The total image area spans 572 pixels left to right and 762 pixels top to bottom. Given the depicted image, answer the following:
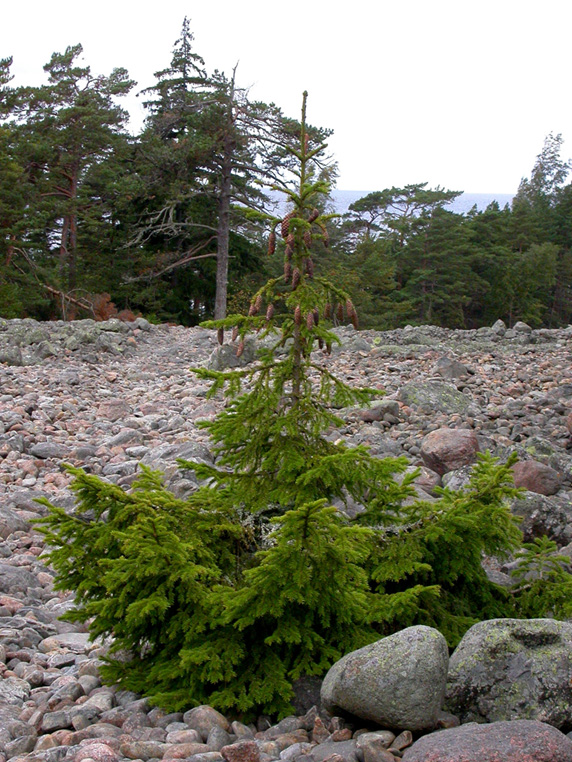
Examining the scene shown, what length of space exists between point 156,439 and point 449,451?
4.34m

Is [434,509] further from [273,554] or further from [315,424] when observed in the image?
[273,554]

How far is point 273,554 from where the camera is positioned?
3.03 m

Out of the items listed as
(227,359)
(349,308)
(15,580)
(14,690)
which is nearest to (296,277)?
(349,308)

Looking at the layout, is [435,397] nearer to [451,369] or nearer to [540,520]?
[451,369]

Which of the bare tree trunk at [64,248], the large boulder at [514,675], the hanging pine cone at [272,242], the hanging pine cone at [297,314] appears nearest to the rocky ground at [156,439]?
the large boulder at [514,675]

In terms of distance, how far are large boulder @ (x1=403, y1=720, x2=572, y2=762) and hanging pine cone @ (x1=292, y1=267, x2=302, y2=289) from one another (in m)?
2.39

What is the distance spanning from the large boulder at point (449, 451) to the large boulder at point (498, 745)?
5.43 meters

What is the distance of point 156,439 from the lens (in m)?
10.3

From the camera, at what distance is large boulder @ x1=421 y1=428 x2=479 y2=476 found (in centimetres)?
808

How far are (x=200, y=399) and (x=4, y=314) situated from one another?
1224cm

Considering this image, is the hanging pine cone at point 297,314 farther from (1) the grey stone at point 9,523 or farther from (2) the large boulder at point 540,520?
(1) the grey stone at point 9,523

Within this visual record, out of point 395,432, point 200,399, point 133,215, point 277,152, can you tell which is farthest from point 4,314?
point 395,432

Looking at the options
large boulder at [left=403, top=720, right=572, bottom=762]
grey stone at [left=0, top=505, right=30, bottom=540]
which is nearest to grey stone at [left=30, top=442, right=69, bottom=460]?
grey stone at [left=0, top=505, right=30, bottom=540]

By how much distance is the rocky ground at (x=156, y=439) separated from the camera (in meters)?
3.27
